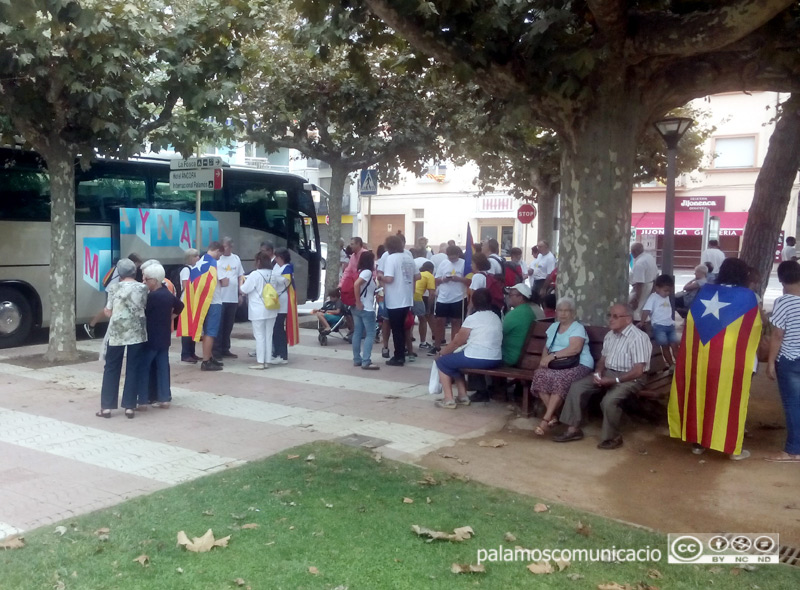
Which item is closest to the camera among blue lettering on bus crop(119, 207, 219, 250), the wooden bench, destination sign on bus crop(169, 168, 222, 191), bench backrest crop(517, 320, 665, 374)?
the wooden bench

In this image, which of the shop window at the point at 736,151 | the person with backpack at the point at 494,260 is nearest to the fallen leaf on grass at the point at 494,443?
the person with backpack at the point at 494,260

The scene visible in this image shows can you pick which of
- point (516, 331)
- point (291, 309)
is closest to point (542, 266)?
point (291, 309)

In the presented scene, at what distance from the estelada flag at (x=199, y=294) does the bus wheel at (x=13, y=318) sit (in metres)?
3.77

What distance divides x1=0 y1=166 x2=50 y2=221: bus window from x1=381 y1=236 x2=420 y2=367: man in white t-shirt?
6266 millimetres

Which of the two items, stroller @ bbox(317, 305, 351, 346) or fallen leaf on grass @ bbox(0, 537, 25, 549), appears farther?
stroller @ bbox(317, 305, 351, 346)

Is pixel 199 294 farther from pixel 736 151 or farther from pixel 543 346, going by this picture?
pixel 736 151

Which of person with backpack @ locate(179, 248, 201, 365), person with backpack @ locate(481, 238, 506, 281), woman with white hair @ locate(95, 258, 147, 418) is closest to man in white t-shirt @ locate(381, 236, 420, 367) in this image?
person with backpack @ locate(481, 238, 506, 281)

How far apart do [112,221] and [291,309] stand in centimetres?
494

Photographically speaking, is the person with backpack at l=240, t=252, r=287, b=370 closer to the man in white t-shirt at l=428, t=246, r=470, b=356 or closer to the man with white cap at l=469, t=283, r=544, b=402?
the man in white t-shirt at l=428, t=246, r=470, b=356

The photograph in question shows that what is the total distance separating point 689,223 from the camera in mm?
40781

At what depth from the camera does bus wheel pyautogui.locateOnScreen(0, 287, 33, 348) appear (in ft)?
43.5

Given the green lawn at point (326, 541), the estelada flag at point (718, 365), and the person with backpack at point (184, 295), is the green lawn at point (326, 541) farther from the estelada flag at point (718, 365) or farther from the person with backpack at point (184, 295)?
the person with backpack at point (184, 295)

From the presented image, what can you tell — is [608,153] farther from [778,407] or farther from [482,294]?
[778,407]

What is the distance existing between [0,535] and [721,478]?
534cm
